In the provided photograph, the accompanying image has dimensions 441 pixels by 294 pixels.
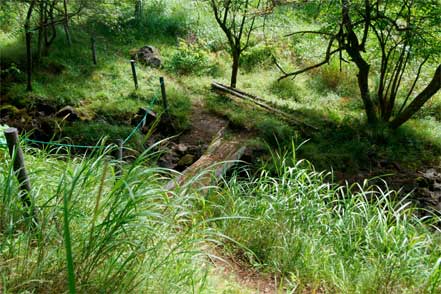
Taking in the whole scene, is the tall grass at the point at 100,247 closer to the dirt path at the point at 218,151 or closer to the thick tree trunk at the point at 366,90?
the dirt path at the point at 218,151

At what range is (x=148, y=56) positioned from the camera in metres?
9.55

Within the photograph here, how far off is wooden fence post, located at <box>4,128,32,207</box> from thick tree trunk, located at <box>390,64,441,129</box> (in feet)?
21.2

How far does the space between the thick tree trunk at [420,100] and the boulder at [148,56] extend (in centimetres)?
490

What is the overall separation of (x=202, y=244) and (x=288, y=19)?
31.7 feet

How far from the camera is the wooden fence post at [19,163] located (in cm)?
231

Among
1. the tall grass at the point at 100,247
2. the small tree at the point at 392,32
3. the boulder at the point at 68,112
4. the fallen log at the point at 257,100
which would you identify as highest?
the small tree at the point at 392,32

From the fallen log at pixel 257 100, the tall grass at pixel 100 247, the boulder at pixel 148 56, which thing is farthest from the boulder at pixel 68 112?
the tall grass at pixel 100 247

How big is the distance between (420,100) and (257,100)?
2820 millimetres

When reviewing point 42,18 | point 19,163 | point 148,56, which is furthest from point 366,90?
point 19,163

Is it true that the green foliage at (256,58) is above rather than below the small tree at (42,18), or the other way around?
below

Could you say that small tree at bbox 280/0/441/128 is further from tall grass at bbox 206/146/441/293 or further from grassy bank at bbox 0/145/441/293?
grassy bank at bbox 0/145/441/293

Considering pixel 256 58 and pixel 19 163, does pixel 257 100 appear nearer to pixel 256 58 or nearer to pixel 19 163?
pixel 256 58

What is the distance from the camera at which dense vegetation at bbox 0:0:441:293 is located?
2.10 m

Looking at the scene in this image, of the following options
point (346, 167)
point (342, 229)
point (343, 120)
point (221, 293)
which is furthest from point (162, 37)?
point (221, 293)
